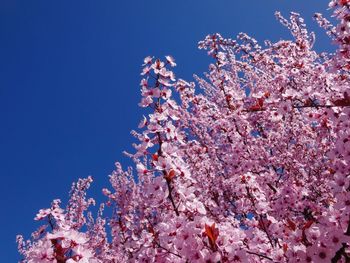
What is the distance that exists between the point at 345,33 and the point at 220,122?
3924 millimetres

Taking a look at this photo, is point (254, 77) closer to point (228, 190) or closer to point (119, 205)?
point (228, 190)

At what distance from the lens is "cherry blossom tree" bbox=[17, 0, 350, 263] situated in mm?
3383

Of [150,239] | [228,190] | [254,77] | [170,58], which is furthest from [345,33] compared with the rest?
[254,77]

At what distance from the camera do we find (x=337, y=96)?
4543mm

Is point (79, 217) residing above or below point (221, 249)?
above

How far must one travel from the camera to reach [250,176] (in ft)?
18.8

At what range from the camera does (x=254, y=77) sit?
39.1 ft

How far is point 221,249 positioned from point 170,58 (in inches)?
106

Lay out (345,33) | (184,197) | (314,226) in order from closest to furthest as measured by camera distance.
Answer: (314,226) < (184,197) < (345,33)

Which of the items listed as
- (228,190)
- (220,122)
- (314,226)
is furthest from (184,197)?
(228,190)

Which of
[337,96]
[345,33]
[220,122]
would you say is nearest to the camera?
[345,33]

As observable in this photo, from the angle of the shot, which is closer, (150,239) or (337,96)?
(150,239)

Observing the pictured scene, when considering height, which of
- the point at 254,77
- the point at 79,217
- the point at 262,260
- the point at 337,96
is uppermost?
the point at 254,77

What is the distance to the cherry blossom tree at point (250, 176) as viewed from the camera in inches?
133
